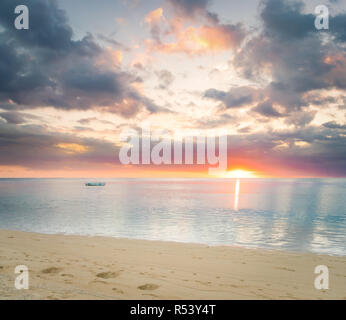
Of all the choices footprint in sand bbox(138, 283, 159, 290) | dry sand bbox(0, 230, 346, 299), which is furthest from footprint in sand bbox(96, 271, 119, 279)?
footprint in sand bbox(138, 283, 159, 290)

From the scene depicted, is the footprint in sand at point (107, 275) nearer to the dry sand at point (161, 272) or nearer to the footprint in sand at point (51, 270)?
the dry sand at point (161, 272)

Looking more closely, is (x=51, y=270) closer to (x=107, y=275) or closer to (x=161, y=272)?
(x=107, y=275)

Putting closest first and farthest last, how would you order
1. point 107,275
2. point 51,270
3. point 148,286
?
1. point 148,286
2. point 107,275
3. point 51,270

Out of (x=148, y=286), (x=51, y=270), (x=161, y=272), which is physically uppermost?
(x=148, y=286)

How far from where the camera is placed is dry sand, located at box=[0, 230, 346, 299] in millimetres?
8578

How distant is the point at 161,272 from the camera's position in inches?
432

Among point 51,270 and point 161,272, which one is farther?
point 161,272

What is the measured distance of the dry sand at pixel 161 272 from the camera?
8.58 meters

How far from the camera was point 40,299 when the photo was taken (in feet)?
24.8

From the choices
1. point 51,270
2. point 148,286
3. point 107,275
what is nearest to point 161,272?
point 148,286

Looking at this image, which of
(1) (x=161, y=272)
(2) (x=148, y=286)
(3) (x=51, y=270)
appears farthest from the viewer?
(1) (x=161, y=272)

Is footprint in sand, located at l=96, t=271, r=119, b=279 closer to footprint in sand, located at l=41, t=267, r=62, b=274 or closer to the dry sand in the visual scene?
the dry sand
